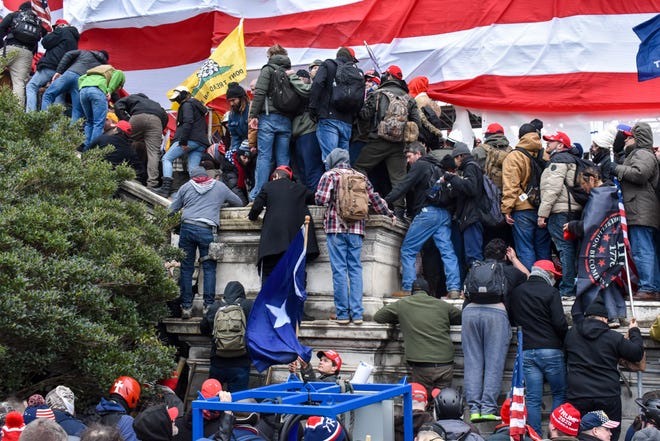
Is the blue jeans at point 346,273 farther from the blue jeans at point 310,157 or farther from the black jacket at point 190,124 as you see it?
the black jacket at point 190,124

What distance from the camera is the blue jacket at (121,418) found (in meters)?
8.23

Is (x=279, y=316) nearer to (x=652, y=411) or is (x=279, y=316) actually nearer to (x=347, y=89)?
(x=652, y=411)

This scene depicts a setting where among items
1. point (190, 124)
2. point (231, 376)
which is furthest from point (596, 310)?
point (190, 124)

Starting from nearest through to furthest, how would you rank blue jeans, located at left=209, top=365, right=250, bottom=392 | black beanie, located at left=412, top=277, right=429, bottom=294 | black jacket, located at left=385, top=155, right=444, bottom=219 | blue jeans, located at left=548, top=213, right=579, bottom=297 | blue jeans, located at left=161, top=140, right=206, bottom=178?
black beanie, located at left=412, top=277, right=429, bottom=294 → blue jeans, located at left=209, top=365, right=250, bottom=392 → blue jeans, located at left=548, top=213, right=579, bottom=297 → black jacket, located at left=385, top=155, right=444, bottom=219 → blue jeans, located at left=161, top=140, right=206, bottom=178

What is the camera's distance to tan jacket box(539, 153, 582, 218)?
1145cm

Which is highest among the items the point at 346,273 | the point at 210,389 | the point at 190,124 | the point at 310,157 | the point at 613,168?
the point at 190,124

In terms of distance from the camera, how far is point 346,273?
1131cm

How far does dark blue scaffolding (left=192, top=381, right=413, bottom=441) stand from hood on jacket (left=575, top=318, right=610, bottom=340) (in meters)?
2.98

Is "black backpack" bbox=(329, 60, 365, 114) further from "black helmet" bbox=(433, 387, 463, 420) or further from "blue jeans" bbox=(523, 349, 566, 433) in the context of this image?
"black helmet" bbox=(433, 387, 463, 420)

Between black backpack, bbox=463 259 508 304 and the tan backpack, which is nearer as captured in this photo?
black backpack, bbox=463 259 508 304

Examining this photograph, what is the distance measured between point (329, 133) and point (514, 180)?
2.35m

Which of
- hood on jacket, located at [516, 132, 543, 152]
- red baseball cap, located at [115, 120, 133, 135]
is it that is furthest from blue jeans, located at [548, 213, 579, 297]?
red baseball cap, located at [115, 120, 133, 135]

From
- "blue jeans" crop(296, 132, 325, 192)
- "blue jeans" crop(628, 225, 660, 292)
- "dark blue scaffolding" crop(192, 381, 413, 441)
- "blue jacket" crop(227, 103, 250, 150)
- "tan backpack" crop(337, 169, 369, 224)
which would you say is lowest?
"dark blue scaffolding" crop(192, 381, 413, 441)

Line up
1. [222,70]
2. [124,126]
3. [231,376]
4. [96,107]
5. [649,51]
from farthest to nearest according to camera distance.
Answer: [222,70], [96,107], [124,126], [649,51], [231,376]
